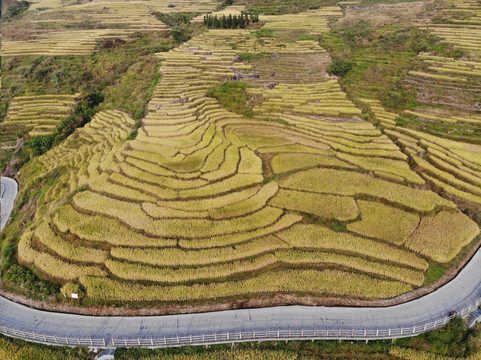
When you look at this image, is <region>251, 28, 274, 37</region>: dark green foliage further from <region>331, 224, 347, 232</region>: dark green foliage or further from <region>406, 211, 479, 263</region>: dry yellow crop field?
<region>406, 211, 479, 263</region>: dry yellow crop field

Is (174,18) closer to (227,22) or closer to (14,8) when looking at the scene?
(227,22)

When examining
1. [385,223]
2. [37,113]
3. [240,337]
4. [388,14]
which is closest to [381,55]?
[388,14]

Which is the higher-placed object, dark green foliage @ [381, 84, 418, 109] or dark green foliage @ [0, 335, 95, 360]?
dark green foliage @ [381, 84, 418, 109]

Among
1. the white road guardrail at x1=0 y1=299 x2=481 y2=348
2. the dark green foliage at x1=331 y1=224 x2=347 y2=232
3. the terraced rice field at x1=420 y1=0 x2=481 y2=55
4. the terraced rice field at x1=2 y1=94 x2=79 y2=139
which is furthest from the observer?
the terraced rice field at x1=420 y1=0 x2=481 y2=55

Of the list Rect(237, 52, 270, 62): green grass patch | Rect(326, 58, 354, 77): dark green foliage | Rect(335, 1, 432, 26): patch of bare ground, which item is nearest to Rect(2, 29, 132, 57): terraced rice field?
Rect(237, 52, 270, 62): green grass patch

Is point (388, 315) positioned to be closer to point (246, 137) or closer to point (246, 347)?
point (246, 347)

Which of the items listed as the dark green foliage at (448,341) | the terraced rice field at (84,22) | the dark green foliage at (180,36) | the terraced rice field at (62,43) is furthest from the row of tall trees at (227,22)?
the dark green foliage at (448,341)

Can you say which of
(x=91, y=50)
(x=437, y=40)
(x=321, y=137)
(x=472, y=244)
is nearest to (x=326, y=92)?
(x=321, y=137)
